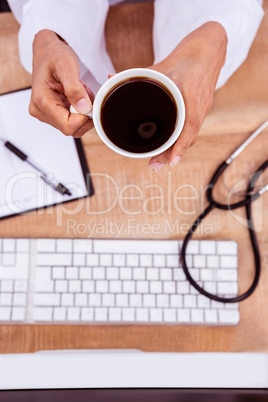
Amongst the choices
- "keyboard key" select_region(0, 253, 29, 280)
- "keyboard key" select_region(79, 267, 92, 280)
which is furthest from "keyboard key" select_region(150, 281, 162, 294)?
"keyboard key" select_region(0, 253, 29, 280)

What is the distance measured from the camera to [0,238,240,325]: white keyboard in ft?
1.98

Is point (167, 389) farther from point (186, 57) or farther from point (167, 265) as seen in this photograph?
point (186, 57)

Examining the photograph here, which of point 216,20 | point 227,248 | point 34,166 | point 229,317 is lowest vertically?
point 229,317

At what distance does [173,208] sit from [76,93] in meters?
0.28

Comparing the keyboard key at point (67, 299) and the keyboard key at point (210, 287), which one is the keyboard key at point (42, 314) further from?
the keyboard key at point (210, 287)

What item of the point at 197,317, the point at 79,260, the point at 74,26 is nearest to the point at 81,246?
the point at 79,260

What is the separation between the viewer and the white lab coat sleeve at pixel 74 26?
59cm

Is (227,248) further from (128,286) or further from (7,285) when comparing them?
(7,285)

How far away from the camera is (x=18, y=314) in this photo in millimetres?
600

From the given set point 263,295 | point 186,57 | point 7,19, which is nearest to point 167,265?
point 263,295

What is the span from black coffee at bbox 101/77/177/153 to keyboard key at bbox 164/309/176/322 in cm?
29

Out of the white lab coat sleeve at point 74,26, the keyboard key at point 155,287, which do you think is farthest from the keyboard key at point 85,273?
the white lab coat sleeve at point 74,26

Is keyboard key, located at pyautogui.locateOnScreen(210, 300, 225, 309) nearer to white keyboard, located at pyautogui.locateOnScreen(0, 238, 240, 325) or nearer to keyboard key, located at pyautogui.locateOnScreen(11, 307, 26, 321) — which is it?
white keyboard, located at pyautogui.locateOnScreen(0, 238, 240, 325)

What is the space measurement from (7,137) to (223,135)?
1.25ft
